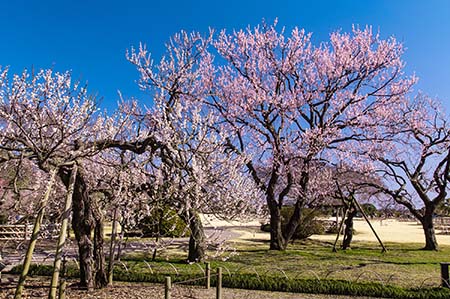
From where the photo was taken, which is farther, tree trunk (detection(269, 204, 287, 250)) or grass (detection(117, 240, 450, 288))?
tree trunk (detection(269, 204, 287, 250))

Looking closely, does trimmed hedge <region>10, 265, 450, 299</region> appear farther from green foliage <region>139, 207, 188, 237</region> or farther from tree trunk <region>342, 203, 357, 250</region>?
tree trunk <region>342, 203, 357, 250</region>

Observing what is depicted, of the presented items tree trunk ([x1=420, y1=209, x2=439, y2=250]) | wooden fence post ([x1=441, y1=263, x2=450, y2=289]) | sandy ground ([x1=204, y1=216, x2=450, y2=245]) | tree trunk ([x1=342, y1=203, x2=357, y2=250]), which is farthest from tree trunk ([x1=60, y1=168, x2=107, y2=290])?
tree trunk ([x1=420, y1=209, x2=439, y2=250])

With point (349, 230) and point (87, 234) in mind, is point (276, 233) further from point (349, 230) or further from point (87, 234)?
point (87, 234)

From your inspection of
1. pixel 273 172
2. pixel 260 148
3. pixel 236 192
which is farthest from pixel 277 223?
pixel 236 192

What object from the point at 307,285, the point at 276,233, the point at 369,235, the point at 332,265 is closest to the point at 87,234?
the point at 307,285

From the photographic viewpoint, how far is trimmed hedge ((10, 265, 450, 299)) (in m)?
7.55

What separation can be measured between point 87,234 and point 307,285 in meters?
4.62

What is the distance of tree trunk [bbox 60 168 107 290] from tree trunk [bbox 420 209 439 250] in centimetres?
1386

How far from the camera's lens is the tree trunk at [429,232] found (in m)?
16.0

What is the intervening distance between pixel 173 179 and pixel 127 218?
57.5 inches

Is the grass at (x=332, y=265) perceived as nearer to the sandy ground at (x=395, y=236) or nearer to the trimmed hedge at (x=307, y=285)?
the trimmed hedge at (x=307, y=285)

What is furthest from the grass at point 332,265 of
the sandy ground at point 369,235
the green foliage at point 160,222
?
the sandy ground at point 369,235

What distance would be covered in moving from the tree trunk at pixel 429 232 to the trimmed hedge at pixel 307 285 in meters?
9.38

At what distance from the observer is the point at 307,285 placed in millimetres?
8078
